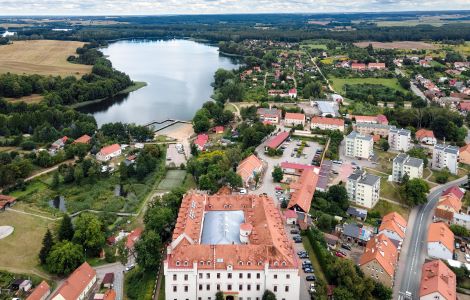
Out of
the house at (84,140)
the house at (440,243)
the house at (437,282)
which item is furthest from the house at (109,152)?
the house at (437,282)

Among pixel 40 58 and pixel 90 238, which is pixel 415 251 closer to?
pixel 90 238

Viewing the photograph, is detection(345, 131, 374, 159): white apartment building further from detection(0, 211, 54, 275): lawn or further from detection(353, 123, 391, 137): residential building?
detection(0, 211, 54, 275): lawn

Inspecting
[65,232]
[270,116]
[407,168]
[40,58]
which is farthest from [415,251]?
[40,58]

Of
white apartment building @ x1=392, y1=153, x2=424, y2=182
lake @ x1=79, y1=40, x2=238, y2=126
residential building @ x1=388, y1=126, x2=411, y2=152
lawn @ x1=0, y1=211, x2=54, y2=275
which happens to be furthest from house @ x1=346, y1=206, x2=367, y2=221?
lake @ x1=79, y1=40, x2=238, y2=126

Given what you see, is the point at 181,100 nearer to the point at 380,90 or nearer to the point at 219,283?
the point at 380,90

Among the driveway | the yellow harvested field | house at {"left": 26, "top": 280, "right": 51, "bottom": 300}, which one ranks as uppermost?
the yellow harvested field

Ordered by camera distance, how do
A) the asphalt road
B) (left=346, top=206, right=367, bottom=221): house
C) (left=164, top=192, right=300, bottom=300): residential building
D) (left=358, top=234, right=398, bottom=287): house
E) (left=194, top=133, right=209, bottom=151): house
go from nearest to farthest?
(left=164, top=192, right=300, bottom=300): residential building < (left=358, top=234, right=398, bottom=287): house < the asphalt road < (left=346, top=206, right=367, bottom=221): house < (left=194, top=133, right=209, bottom=151): house
